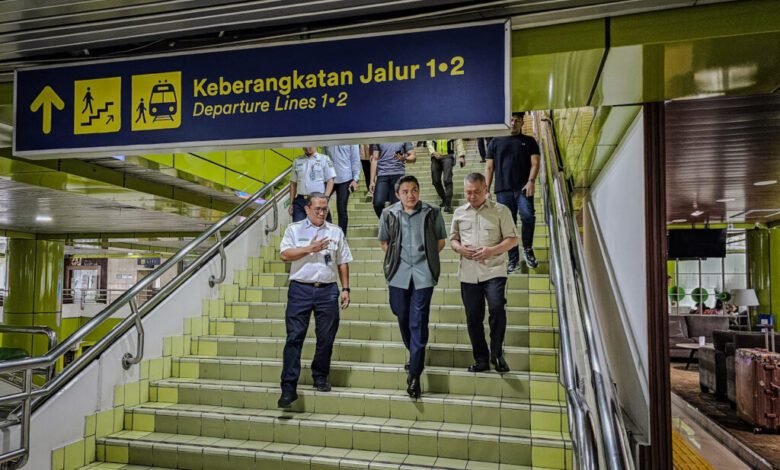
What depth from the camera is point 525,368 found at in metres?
4.70

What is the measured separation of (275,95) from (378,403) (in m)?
2.60

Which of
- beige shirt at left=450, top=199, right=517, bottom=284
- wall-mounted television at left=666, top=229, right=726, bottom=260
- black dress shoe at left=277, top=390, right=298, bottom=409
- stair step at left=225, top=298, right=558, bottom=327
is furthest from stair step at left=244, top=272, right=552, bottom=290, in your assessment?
wall-mounted television at left=666, top=229, right=726, bottom=260

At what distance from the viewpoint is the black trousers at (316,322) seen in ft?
14.7

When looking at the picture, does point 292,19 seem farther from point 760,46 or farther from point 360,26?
point 760,46

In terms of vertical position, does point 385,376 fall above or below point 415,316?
below

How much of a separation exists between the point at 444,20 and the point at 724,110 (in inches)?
121

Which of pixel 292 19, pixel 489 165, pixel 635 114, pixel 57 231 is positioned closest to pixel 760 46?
pixel 635 114

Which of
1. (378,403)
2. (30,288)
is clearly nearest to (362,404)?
(378,403)

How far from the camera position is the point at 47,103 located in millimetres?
3215

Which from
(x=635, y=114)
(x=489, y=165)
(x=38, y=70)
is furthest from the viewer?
(x=489, y=165)

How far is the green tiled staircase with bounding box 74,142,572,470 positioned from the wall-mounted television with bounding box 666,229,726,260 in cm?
943

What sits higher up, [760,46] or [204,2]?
[204,2]

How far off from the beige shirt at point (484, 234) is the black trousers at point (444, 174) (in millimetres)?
3064

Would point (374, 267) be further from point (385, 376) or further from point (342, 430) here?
point (342, 430)
